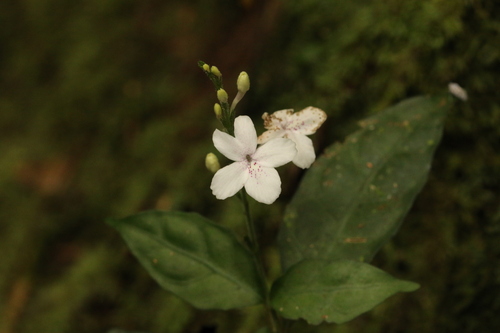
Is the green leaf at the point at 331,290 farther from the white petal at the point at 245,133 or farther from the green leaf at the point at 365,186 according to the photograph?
the white petal at the point at 245,133

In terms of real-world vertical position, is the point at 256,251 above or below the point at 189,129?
above

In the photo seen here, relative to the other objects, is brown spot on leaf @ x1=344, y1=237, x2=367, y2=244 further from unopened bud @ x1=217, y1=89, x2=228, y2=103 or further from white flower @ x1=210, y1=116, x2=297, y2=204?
unopened bud @ x1=217, y1=89, x2=228, y2=103

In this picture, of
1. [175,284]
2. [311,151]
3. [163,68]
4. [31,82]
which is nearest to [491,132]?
[311,151]

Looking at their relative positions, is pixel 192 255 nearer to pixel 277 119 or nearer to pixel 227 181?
pixel 227 181

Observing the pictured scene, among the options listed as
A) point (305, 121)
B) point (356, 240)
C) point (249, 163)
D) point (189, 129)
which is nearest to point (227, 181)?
point (249, 163)

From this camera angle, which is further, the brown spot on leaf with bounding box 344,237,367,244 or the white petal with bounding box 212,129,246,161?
the brown spot on leaf with bounding box 344,237,367,244

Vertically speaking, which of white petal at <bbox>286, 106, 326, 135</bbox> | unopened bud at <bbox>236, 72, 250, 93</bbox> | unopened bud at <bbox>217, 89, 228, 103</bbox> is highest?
unopened bud at <bbox>217, 89, 228, 103</bbox>

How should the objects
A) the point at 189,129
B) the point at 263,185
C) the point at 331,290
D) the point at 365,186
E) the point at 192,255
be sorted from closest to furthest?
1. the point at 263,185
2. the point at 331,290
3. the point at 192,255
4. the point at 365,186
5. the point at 189,129

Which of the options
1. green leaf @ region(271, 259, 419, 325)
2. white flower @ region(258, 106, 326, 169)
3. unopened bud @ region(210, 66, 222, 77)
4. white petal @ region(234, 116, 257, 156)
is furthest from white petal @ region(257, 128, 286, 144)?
green leaf @ region(271, 259, 419, 325)
